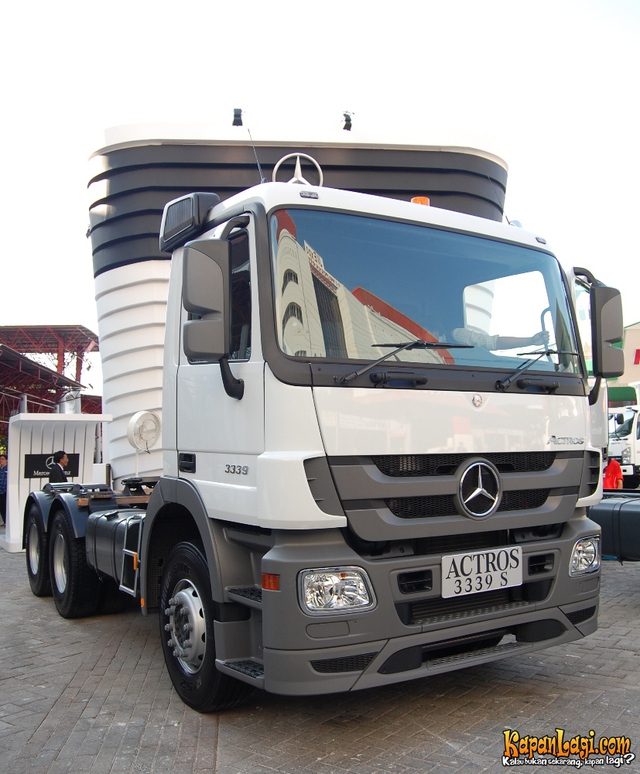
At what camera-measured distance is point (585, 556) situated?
170 inches

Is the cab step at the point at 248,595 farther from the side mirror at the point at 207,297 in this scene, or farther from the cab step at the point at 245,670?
the side mirror at the point at 207,297

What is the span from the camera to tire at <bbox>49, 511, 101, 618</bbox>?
6562 millimetres

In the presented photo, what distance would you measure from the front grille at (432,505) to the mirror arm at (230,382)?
0.87 m

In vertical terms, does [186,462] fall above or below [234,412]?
below

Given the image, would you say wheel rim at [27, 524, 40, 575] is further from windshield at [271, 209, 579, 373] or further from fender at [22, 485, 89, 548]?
windshield at [271, 209, 579, 373]

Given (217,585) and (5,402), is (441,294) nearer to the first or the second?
(217,585)

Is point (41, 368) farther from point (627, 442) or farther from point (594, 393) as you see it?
point (594, 393)

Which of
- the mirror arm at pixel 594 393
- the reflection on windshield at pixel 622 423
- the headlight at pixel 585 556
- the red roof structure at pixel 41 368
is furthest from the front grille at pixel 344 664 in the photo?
the red roof structure at pixel 41 368

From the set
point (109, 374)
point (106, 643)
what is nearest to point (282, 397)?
point (106, 643)

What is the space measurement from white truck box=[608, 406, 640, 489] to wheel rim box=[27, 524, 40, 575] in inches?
598

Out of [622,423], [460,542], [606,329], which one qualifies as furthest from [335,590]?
[622,423]

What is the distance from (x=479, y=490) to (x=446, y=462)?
22 centimetres
